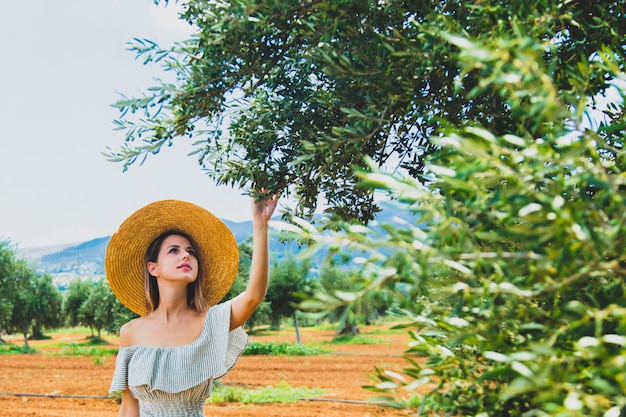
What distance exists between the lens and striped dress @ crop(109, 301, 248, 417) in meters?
3.25

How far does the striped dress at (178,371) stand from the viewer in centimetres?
325

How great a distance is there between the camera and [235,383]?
17.0 m

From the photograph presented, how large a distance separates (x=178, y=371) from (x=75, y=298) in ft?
150

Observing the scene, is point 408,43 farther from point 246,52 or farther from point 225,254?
point 225,254

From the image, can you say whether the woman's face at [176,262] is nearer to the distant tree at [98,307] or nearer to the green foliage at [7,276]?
the green foliage at [7,276]

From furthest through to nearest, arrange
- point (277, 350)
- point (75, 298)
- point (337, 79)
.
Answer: point (75, 298)
point (277, 350)
point (337, 79)

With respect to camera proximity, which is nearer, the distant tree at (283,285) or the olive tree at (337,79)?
Answer: the olive tree at (337,79)

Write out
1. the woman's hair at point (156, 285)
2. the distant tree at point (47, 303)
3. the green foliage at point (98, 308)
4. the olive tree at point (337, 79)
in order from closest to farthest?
the olive tree at point (337, 79)
the woman's hair at point (156, 285)
the green foliage at point (98, 308)
the distant tree at point (47, 303)

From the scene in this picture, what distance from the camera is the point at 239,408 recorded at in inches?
491

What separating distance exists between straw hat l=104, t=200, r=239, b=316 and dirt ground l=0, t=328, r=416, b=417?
3019 millimetres

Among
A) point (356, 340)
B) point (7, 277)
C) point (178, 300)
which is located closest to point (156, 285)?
point (178, 300)

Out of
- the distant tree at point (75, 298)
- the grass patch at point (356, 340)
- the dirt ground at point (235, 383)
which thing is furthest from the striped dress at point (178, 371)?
the distant tree at point (75, 298)

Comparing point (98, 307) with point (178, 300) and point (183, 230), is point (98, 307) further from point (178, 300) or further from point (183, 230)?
point (178, 300)

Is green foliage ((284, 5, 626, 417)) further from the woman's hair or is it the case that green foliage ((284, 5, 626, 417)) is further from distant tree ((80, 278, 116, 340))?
distant tree ((80, 278, 116, 340))
